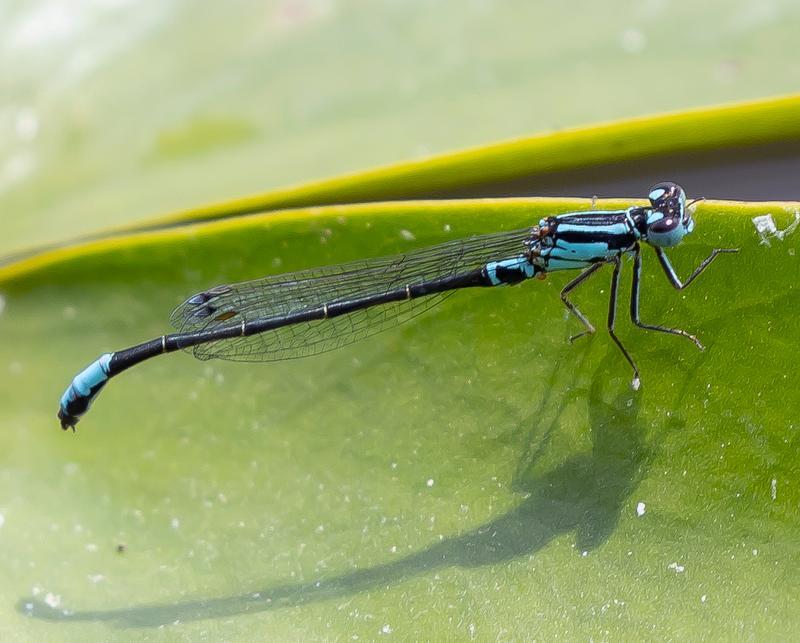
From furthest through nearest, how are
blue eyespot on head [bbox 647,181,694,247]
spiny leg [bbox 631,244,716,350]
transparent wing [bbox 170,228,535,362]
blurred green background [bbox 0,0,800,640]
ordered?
1. transparent wing [bbox 170,228,535,362]
2. blue eyespot on head [bbox 647,181,694,247]
3. spiny leg [bbox 631,244,716,350]
4. blurred green background [bbox 0,0,800,640]

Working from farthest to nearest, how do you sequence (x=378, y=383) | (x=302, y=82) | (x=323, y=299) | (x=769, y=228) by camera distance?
(x=302, y=82), (x=323, y=299), (x=378, y=383), (x=769, y=228)

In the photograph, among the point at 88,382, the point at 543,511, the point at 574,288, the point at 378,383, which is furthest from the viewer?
the point at 88,382

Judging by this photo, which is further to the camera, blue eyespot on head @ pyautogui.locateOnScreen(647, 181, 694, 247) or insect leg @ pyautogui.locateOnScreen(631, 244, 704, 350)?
blue eyespot on head @ pyautogui.locateOnScreen(647, 181, 694, 247)

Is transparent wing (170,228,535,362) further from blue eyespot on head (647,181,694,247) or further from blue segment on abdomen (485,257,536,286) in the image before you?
blue eyespot on head (647,181,694,247)

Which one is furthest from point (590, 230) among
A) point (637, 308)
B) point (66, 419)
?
point (66, 419)

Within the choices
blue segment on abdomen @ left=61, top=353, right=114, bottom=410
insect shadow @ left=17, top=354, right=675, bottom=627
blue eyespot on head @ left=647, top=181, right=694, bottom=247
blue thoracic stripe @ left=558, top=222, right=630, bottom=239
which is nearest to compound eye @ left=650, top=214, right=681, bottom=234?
blue eyespot on head @ left=647, top=181, right=694, bottom=247

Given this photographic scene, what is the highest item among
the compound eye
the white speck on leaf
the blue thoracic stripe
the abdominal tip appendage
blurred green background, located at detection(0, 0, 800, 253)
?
blurred green background, located at detection(0, 0, 800, 253)

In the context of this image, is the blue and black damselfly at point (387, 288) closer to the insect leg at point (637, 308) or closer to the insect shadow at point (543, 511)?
the insect leg at point (637, 308)

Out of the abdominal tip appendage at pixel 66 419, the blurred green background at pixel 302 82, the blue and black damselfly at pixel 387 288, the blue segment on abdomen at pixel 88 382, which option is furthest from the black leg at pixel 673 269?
the abdominal tip appendage at pixel 66 419

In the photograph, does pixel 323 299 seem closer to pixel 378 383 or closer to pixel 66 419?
pixel 378 383
